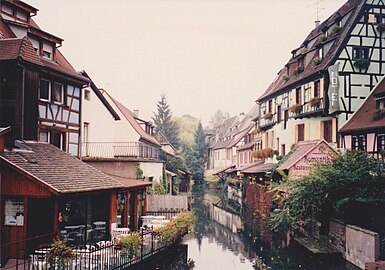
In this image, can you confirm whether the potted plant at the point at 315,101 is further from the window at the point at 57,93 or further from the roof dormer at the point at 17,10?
the roof dormer at the point at 17,10

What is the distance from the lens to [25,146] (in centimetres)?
1488

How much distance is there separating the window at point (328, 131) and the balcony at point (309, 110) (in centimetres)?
82

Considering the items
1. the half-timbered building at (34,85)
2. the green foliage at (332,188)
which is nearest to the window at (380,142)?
the green foliage at (332,188)

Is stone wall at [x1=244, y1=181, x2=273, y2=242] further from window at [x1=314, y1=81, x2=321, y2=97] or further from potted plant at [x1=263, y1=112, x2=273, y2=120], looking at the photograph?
window at [x1=314, y1=81, x2=321, y2=97]

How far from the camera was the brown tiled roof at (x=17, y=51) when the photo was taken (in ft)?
47.3

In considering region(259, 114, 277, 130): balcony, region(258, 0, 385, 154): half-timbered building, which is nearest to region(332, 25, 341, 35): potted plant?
region(258, 0, 385, 154): half-timbered building

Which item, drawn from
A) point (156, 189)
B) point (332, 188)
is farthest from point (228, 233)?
point (332, 188)

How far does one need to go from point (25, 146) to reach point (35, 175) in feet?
9.27

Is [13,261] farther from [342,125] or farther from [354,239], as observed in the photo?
[342,125]

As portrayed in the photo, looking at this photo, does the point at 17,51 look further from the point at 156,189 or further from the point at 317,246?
the point at 156,189

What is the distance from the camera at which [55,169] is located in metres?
14.0

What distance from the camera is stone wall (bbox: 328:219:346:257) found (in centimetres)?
1611

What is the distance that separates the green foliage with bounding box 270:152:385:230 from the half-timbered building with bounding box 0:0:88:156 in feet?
32.6

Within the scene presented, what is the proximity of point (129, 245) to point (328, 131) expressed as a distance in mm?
17013
